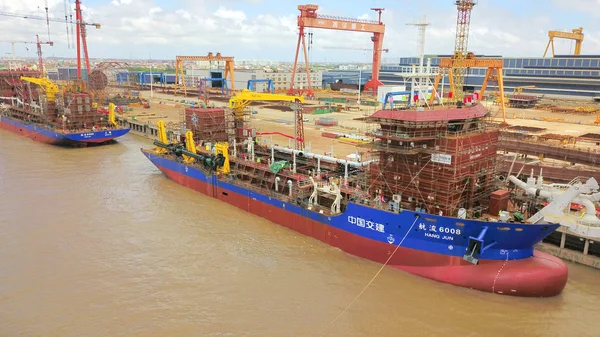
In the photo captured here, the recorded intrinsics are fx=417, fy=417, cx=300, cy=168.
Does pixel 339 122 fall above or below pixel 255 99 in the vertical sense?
below

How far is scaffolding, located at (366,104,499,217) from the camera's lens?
1560 centimetres

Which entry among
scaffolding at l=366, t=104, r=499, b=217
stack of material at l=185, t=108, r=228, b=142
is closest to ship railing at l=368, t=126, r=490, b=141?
scaffolding at l=366, t=104, r=499, b=217

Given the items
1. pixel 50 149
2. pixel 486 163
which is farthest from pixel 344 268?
→ pixel 50 149

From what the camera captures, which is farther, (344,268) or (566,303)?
(344,268)

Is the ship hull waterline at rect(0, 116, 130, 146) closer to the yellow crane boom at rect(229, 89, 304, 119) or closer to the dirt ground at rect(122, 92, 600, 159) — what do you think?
the dirt ground at rect(122, 92, 600, 159)

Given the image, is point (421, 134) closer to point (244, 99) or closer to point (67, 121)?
point (244, 99)

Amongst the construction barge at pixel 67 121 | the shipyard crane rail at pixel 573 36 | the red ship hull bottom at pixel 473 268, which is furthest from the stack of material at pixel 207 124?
the shipyard crane rail at pixel 573 36

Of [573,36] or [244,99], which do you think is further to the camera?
[573,36]

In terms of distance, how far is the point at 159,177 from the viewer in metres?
Result: 30.0

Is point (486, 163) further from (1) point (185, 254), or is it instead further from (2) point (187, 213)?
(2) point (187, 213)

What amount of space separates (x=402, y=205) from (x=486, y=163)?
411 centimetres

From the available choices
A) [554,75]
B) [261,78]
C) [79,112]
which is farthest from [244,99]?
[261,78]

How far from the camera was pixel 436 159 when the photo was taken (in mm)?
15711

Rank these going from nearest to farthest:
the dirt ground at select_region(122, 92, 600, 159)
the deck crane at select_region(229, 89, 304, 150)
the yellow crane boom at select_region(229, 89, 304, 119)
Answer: the deck crane at select_region(229, 89, 304, 150), the yellow crane boom at select_region(229, 89, 304, 119), the dirt ground at select_region(122, 92, 600, 159)
